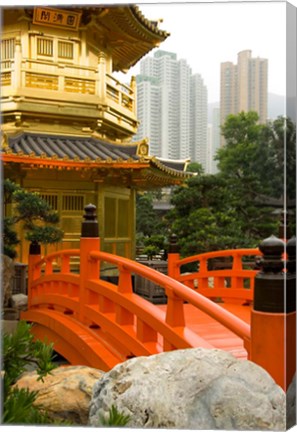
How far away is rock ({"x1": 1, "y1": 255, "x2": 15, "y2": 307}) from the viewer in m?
3.50

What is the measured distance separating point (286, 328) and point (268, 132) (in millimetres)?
1054

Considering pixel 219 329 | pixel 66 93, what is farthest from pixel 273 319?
pixel 66 93

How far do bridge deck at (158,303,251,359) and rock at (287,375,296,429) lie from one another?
27 cm

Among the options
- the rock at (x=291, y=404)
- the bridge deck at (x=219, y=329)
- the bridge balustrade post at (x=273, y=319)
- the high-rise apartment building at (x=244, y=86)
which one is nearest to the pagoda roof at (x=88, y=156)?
the high-rise apartment building at (x=244, y=86)

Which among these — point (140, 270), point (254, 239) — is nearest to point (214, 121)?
point (254, 239)

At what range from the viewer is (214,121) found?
3.35 meters

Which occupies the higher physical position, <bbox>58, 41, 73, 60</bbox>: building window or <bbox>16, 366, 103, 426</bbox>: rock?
<bbox>58, 41, 73, 60</bbox>: building window

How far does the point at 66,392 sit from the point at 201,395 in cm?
88

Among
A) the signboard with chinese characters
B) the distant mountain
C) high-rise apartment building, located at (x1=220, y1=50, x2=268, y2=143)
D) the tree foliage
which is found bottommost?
the tree foliage

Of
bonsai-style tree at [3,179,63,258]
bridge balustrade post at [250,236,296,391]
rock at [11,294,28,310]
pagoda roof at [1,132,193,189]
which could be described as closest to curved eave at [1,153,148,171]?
pagoda roof at [1,132,193,189]

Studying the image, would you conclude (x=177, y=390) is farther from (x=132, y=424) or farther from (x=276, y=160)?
(x=276, y=160)

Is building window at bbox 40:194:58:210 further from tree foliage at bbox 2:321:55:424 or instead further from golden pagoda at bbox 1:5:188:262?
tree foliage at bbox 2:321:55:424

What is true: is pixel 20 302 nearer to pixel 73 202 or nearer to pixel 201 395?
pixel 73 202

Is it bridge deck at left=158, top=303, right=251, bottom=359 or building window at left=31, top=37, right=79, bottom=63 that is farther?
building window at left=31, top=37, right=79, bottom=63
